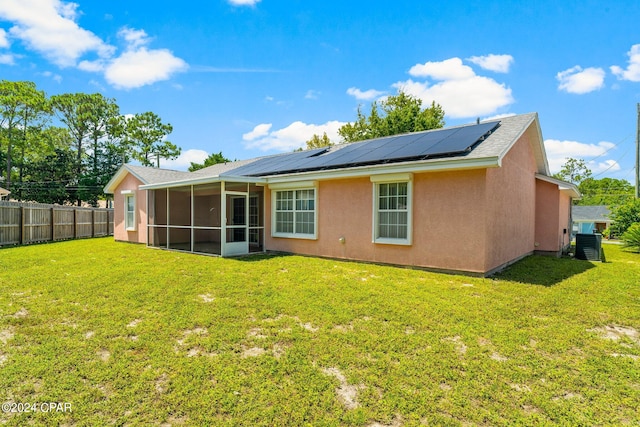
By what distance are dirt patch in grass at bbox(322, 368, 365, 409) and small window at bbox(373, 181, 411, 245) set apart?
219 inches

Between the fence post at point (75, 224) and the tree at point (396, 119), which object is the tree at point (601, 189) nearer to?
the tree at point (396, 119)

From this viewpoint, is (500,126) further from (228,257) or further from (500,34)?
(228,257)

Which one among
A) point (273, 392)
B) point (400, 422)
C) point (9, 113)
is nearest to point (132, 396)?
point (273, 392)

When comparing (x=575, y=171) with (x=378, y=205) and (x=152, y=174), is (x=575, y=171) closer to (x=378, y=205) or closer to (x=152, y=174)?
(x=378, y=205)

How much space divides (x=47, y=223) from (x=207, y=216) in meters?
8.18

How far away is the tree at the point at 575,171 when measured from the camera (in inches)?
1990

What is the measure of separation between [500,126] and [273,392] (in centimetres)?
1016

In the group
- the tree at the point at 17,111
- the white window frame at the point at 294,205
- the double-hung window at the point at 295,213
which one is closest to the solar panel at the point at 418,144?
the white window frame at the point at 294,205

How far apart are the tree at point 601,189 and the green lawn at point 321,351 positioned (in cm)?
5584

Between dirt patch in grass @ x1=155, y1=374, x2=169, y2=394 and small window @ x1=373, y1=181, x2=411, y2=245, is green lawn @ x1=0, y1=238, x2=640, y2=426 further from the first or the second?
small window @ x1=373, y1=181, x2=411, y2=245

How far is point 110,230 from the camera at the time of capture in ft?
67.9

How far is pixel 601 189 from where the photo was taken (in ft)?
171

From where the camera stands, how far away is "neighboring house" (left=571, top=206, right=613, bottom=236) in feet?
115

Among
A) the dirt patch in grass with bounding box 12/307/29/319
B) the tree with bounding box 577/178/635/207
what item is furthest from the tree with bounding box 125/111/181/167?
the tree with bounding box 577/178/635/207
